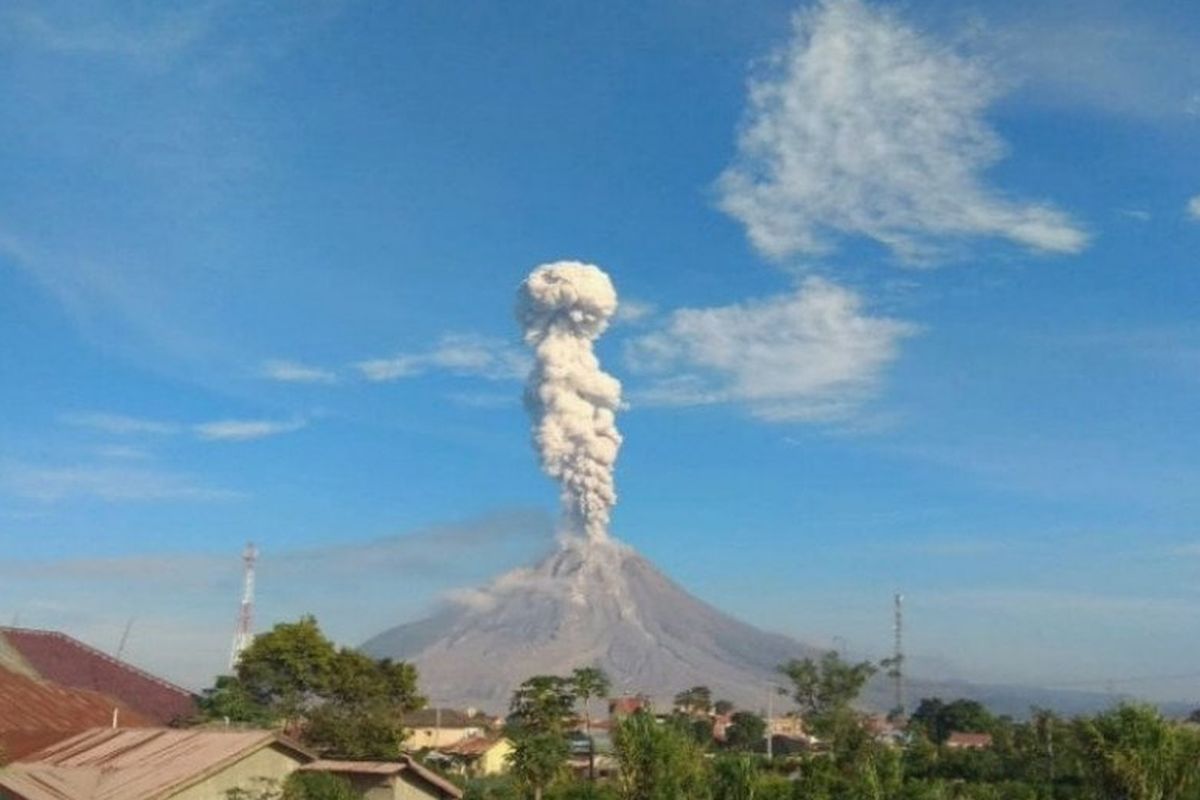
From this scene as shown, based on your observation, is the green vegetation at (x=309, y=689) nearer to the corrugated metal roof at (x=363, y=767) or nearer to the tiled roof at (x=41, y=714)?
the tiled roof at (x=41, y=714)

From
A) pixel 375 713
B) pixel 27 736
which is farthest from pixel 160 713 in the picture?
pixel 27 736

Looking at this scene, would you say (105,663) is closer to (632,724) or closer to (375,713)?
(375,713)

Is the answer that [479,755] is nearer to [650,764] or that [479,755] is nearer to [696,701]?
[696,701]

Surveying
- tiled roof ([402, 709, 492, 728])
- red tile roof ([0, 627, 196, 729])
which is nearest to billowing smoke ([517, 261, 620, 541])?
tiled roof ([402, 709, 492, 728])

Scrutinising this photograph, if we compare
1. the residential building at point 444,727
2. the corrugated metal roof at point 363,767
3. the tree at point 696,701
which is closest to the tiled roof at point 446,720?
the residential building at point 444,727

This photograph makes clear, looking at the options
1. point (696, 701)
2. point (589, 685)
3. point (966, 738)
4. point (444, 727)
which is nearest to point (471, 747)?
point (589, 685)

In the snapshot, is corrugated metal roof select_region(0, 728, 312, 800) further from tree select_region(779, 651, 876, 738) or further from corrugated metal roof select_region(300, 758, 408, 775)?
tree select_region(779, 651, 876, 738)

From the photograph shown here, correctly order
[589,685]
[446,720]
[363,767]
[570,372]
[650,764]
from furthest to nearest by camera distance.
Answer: [570,372]
[446,720]
[589,685]
[363,767]
[650,764]
